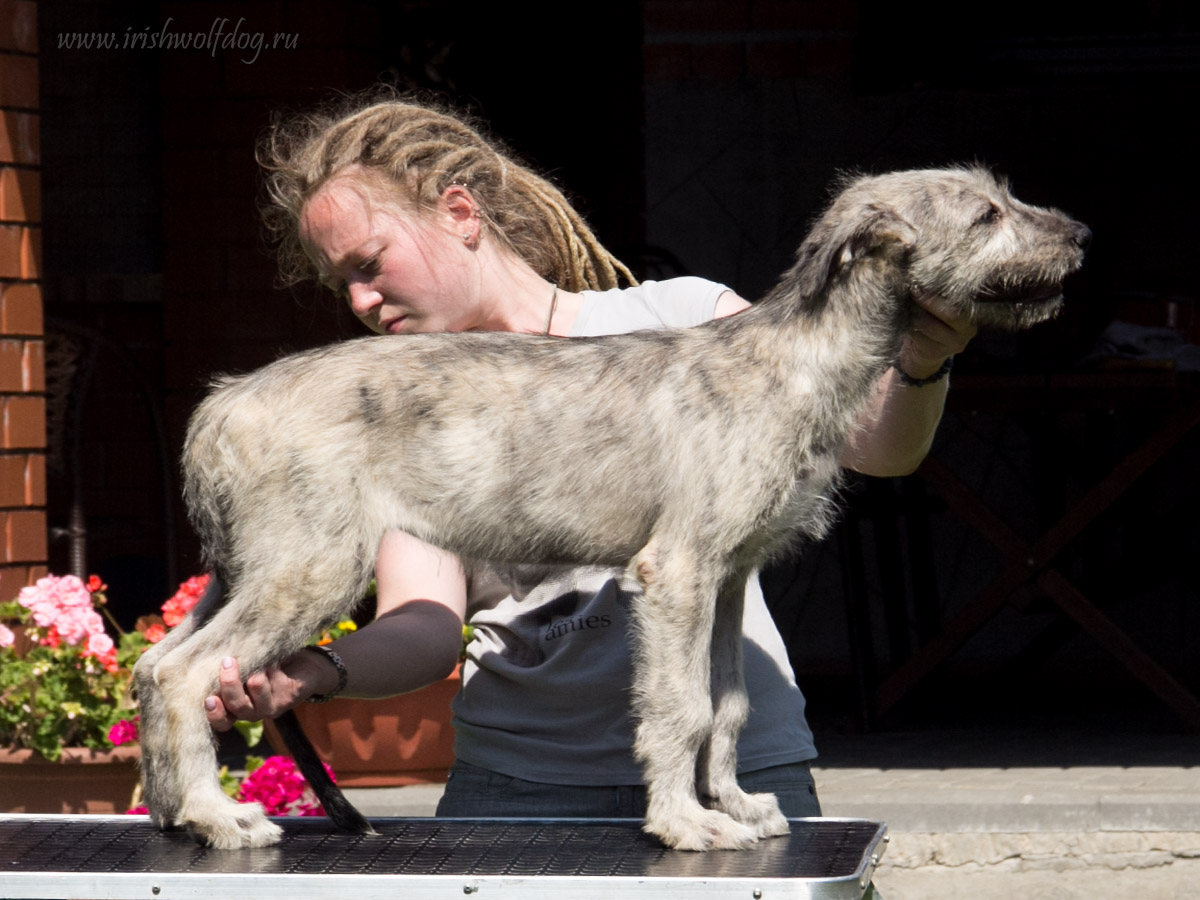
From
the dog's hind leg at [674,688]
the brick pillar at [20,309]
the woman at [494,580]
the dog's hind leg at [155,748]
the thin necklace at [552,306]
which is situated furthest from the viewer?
the brick pillar at [20,309]

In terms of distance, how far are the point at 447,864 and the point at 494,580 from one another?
0.90 metres

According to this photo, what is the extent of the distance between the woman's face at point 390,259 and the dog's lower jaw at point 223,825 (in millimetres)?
1063

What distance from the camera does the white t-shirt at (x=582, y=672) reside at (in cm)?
343

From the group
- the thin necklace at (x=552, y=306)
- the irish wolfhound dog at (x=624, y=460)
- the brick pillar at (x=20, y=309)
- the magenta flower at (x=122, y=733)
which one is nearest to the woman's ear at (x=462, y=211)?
the thin necklace at (x=552, y=306)

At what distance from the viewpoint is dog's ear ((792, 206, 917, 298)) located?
2.85 m

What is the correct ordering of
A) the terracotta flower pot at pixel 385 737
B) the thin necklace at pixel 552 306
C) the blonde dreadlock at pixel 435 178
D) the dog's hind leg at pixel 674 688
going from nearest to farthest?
the dog's hind leg at pixel 674 688, the blonde dreadlock at pixel 435 178, the thin necklace at pixel 552 306, the terracotta flower pot at pixel 385 737

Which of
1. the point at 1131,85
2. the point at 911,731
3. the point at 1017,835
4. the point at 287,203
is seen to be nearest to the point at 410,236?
the point at 287,203

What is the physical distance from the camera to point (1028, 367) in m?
7.39

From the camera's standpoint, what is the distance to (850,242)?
2.86 metres

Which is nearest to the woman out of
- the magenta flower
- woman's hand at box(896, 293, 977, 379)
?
woman's hand at box(896, 293, 977, 379)

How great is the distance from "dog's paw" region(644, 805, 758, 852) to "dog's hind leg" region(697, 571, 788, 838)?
0.10 metres

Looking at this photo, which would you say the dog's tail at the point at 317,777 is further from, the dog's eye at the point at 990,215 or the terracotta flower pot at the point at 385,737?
the terracotta flower pot at the point at 385,737

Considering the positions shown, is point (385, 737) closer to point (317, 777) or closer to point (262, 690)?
point (317, 777)

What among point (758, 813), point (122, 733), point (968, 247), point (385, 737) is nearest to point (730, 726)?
point (758, 813)
